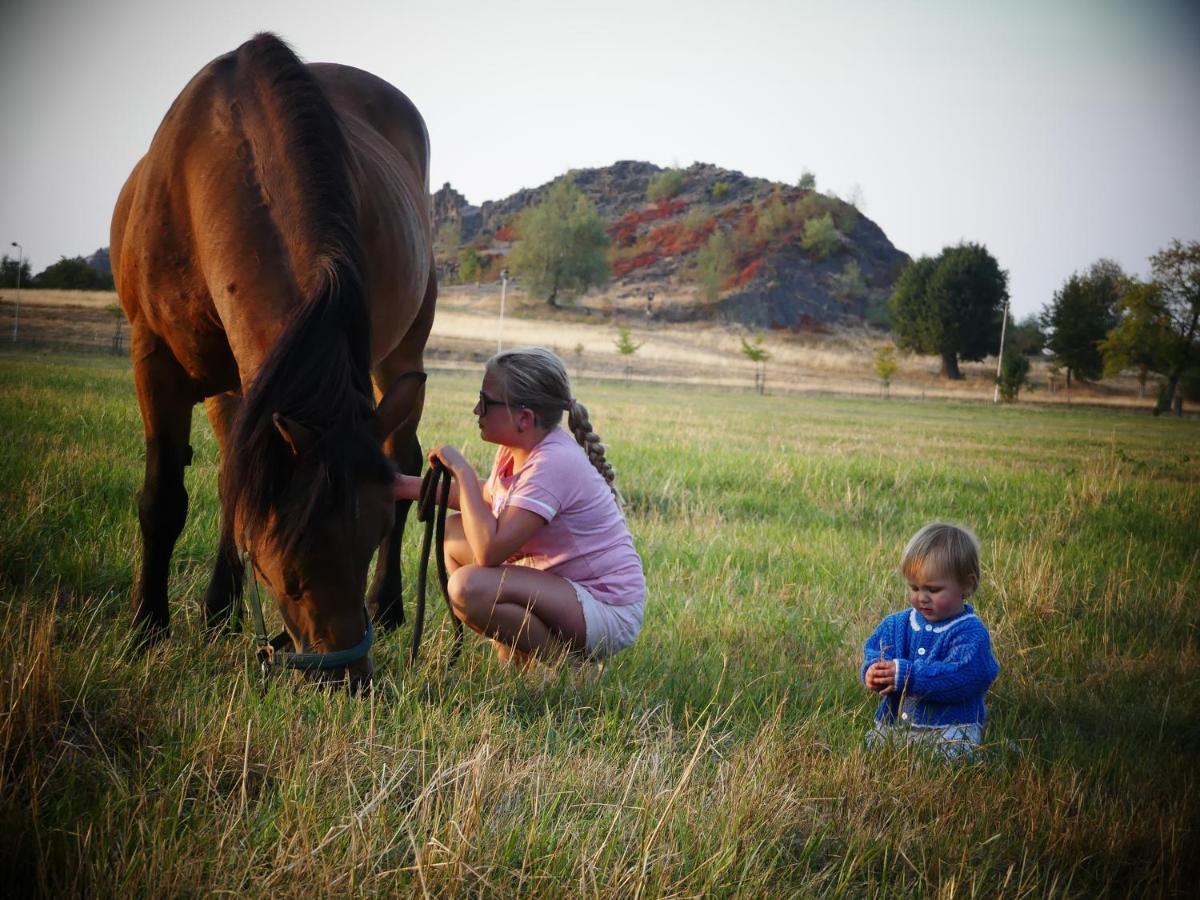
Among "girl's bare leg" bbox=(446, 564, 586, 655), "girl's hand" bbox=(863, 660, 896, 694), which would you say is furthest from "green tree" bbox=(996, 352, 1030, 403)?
"girl's bare leg" bbox=(446, 564, 586, 655)

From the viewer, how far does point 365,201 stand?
12.4 feet

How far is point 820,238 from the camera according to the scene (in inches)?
3868

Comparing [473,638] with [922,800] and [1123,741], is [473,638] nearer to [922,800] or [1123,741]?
[922,800]

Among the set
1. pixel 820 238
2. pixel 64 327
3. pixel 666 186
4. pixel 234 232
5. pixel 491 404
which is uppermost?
pixel 666 186

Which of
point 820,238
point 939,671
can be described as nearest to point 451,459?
point 939,671

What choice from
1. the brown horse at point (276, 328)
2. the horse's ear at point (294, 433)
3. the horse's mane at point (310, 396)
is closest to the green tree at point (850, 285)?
the brown horse at point (276, 328)

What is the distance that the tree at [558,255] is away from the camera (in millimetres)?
76562

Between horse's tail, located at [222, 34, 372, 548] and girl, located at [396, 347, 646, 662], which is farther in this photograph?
girl, located at [396, 347, 646, 662]

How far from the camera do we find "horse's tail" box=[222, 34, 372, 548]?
2375 mm

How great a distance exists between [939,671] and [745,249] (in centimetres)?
9823

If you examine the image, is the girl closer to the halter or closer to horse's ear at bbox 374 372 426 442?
horse's ear at bbox 374 372 426 442

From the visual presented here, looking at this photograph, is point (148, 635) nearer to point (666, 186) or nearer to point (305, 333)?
point (305, 333)

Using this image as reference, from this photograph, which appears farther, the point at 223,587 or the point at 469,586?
the point at 223,587

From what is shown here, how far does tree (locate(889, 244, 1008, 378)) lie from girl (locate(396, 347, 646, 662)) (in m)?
62.6
